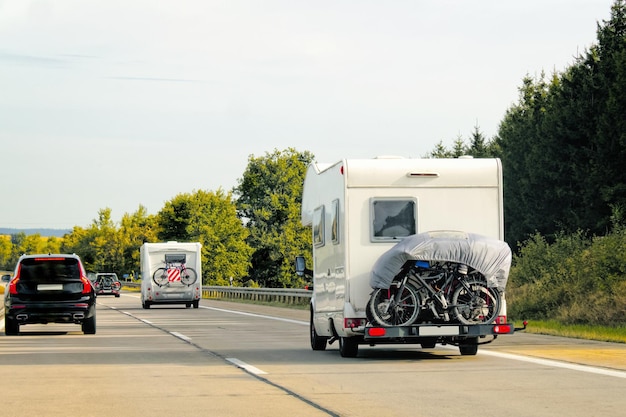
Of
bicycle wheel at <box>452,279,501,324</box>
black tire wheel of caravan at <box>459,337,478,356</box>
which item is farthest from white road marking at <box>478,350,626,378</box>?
bicycle wheel at <box>452,279,501,324</box>

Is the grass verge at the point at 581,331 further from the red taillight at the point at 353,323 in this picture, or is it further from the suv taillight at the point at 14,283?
the suv taillight at the point at 14,283

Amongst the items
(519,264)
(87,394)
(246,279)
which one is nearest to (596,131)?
(519,264)

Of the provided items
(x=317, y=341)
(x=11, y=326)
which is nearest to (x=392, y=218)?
(x=317, y=341)

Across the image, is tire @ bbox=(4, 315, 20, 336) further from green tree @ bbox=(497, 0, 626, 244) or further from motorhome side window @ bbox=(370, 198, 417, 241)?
green tree @ bbox=(497, 0, 626, 244)

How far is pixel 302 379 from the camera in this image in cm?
1487

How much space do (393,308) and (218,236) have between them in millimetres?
114537

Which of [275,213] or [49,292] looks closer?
[49,292]

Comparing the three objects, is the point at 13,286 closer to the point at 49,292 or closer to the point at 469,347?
the point at 49,292

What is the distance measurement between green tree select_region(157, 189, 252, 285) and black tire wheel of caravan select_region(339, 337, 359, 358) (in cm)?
10922

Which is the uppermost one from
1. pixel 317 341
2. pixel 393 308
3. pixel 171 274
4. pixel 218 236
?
pixel 218 236

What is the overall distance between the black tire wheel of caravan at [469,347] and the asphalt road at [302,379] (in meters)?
0.15

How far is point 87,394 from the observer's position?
1344 centimetres

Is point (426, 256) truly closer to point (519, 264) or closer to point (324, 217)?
point (324, 217)

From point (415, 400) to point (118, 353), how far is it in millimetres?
9217
